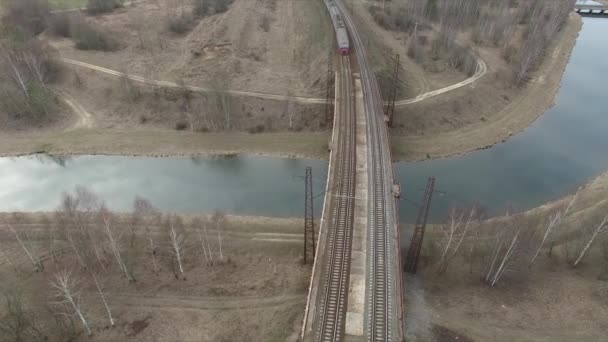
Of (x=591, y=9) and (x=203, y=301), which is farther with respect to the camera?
(x=591, y=9)

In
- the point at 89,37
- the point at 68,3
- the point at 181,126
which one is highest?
the point at 68,3

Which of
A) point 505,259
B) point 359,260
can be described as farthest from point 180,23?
point 505,259

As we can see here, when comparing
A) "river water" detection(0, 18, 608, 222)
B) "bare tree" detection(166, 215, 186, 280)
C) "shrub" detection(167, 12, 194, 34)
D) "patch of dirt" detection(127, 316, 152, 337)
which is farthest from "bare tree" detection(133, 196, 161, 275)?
"shrub" detection(167, 12, 194, 34)

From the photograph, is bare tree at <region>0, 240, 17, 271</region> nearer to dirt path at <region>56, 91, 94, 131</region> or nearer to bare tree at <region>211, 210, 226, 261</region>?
bare tree at <region>211, 210, 226, 261</region>

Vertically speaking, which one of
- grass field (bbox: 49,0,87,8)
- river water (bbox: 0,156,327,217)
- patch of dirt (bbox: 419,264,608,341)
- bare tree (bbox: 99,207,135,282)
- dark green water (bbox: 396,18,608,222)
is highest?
grass field (bbox: 49,0,87,8)

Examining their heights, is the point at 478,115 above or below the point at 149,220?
above

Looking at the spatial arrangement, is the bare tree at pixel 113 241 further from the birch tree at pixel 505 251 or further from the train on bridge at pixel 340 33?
the train on bridge at pixel 340 33

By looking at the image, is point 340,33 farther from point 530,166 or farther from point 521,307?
point 521,307
